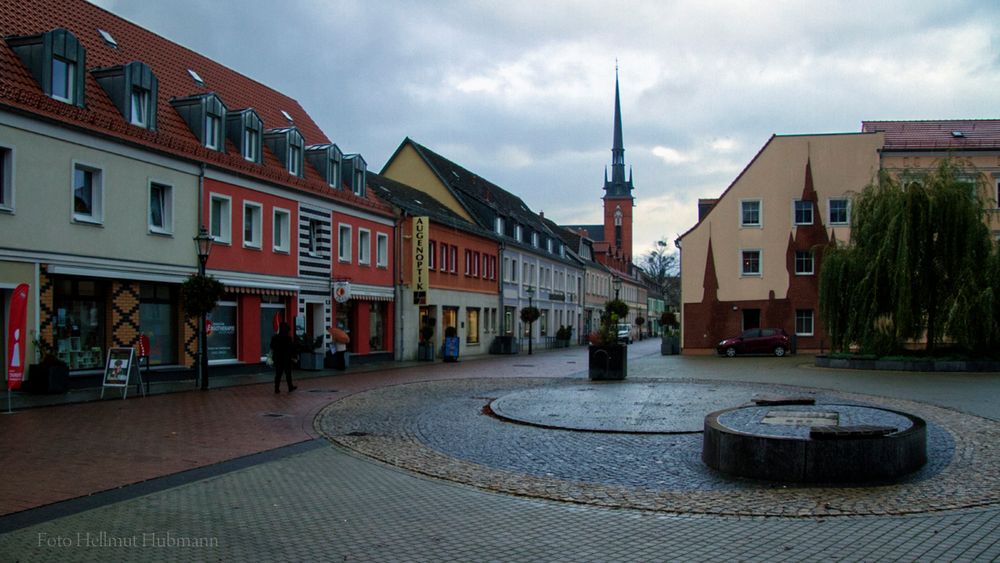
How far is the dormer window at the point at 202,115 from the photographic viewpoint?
2500 centimetres

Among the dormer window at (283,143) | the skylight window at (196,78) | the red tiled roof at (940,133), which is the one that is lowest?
the dormer window at (283,143)

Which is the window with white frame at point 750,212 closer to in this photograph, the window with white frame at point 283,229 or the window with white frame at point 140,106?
the window with white frame at point 283,229

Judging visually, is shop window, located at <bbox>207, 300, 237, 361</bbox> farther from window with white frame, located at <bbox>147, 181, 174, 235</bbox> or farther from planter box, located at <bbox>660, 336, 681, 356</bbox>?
planter box, located at <bbox>660, 336, 681, 356</bbox>

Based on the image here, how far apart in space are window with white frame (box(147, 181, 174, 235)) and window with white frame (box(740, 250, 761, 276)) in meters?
30.5

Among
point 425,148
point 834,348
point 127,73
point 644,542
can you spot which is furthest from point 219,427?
point 425,148

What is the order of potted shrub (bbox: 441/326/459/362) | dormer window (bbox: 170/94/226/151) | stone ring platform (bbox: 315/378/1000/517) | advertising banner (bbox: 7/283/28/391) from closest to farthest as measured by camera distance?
stone ring platform (bbox: 315/378/1000/517)
advertising banner (bbox: 7/283/28/391)
dormer window (bbox: 170/94/226/151)
potted shrub (bbox: 441/326/459/362)

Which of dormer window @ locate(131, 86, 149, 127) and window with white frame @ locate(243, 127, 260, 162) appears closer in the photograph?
dormer window @ locate(131, 86, 149, 127)

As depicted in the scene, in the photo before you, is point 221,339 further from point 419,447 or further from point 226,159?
point 419,447

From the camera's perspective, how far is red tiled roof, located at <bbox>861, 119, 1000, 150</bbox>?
43281mm

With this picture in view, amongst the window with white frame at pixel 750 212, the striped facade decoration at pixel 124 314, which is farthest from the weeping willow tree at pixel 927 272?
the striped facade decoration at pixel 124 314

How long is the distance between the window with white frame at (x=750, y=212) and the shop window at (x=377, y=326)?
798 inches

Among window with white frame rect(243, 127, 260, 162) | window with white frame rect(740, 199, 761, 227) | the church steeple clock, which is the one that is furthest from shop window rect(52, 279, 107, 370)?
the church steeple clock

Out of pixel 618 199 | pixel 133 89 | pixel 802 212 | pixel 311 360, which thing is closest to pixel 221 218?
pixel 133 89

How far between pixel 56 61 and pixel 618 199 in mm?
103762
